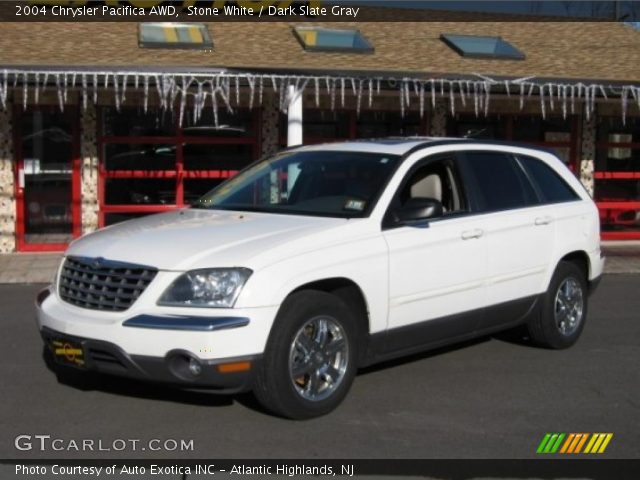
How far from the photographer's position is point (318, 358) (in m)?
5.32

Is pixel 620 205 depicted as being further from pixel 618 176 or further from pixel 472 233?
pixel 472 233

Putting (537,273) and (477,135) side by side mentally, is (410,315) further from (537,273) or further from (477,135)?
(477,135)

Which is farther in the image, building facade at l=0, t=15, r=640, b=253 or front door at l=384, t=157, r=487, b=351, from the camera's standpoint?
building facade at l=0, t=15, r=640, b=253

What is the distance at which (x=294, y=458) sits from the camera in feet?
15.6

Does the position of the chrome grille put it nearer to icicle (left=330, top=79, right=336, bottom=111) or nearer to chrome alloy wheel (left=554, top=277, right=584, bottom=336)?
chrome alloy wheel (left=554, top=277, right=584, bottom=336)

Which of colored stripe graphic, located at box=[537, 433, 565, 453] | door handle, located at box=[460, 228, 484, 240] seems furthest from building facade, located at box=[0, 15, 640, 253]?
colored stripe graphic, located at box=[537, 433, 565, 453]

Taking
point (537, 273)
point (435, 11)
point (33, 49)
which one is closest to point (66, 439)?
point (537, 273)

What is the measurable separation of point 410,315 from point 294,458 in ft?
4.79

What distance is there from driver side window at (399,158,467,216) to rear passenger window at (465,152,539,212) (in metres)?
0.16

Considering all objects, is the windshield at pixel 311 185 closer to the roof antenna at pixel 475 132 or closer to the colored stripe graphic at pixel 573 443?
the colored stripe graphic at pixel 573 443

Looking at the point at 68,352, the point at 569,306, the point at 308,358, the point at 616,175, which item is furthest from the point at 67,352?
the point at 616,175

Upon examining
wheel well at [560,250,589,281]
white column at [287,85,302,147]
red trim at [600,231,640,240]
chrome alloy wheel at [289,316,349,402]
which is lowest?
red trim at [600,231,640,240]

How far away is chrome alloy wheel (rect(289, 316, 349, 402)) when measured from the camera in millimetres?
5223

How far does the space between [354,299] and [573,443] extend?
1541 millimetres
